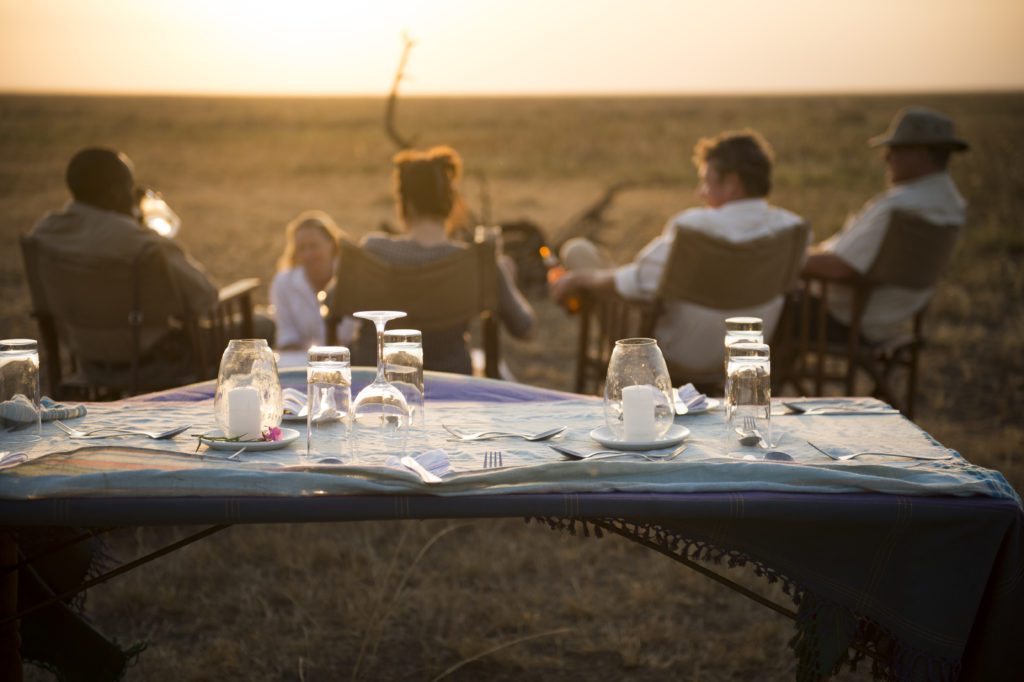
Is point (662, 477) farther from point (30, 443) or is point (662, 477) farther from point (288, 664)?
point (288, 664)

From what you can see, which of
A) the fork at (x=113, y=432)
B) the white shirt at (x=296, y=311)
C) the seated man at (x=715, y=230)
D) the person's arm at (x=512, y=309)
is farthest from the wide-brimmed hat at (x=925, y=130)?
the fork at (x=113, y=432)

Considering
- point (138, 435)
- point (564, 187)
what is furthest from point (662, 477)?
point (564, 187)

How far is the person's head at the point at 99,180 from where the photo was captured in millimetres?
4312

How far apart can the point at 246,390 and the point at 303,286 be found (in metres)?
3.01

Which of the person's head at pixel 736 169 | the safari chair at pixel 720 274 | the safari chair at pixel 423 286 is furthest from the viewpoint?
the person's head at pixel 736 169

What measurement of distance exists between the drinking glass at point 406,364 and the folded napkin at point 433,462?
205 millimetres

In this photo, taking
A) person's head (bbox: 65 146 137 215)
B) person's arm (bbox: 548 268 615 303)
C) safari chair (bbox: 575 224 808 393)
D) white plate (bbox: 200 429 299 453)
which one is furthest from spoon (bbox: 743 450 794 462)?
person's head (bbox: 65 146 137 215)

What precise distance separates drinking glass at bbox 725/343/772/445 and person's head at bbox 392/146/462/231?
2.20 m

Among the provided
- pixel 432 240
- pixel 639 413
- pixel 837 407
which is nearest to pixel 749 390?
pixel 639 413

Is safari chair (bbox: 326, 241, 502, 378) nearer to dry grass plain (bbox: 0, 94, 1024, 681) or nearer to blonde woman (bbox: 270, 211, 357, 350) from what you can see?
dry grass plain (bbox: 0, 94, 1024, 681)

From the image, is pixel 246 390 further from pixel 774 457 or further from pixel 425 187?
pixel 425 187

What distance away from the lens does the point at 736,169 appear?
466 cm

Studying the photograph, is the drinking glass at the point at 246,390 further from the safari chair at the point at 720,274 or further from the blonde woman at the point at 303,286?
the blonde woman at the point at 303,286

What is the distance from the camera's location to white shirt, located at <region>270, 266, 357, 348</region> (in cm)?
516
